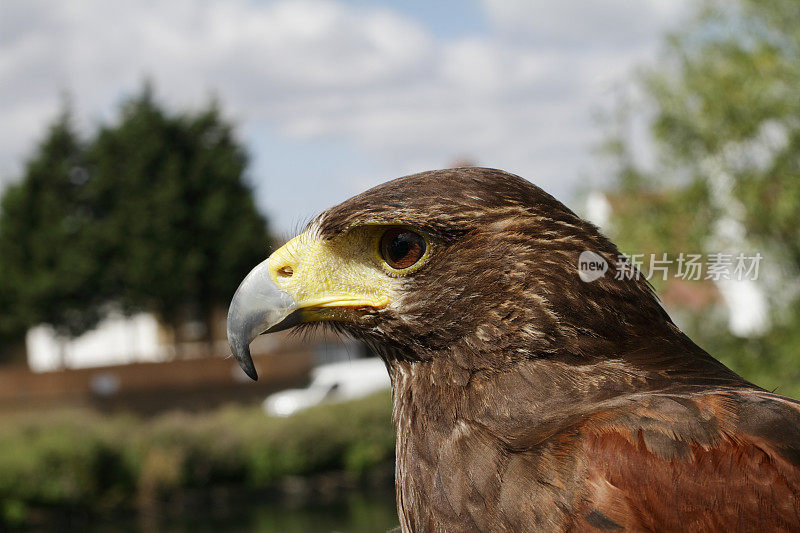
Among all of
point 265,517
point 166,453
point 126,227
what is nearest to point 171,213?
point 126,227

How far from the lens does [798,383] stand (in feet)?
40.0

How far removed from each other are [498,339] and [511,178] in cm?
47

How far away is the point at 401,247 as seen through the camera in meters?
2.49

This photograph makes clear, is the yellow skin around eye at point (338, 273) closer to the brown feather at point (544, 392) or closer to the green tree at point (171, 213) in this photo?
the brown feather at point (544, 392)

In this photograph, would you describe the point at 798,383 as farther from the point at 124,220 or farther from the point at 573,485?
the point at 124,220

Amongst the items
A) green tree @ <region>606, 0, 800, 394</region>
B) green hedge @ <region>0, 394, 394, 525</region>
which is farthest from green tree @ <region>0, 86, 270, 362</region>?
green tree @ <region>606, 0, 800, 394</region>

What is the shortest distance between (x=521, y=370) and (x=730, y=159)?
13.7m

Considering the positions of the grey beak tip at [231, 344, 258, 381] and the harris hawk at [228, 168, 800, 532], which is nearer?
the harris hawk at [228, 168, 800, 532]

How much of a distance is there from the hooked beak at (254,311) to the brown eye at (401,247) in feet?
1.07

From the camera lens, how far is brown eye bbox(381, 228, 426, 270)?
247cm

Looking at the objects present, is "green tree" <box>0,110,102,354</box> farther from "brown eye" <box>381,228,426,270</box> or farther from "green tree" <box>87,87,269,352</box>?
"brown eye" <box>381,228,426,270</box>

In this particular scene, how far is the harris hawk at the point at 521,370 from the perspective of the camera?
Result: 195cm

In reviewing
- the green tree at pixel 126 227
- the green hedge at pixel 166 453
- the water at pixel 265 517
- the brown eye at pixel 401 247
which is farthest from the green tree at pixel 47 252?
the brown eye at pixel 401 247

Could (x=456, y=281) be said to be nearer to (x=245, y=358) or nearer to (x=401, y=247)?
(x=401, y=247)
